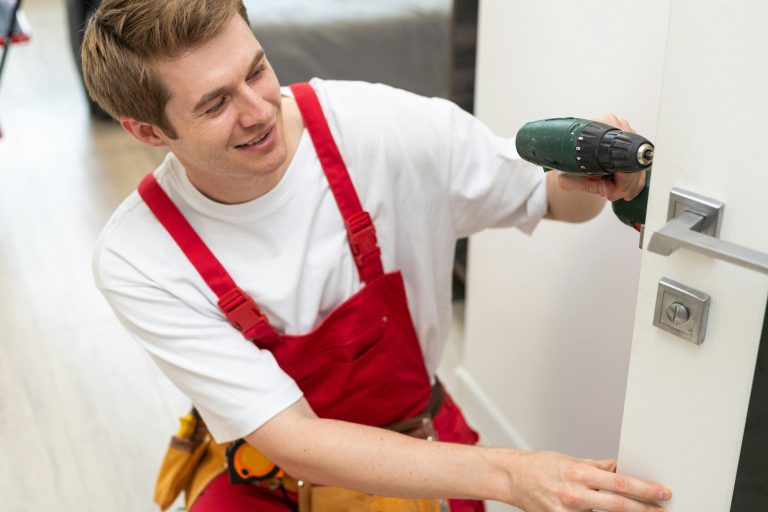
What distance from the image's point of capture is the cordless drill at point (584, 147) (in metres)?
0.89

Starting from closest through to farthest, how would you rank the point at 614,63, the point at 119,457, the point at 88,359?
the point at 614,63
the point at 119,457
the point at 88,359

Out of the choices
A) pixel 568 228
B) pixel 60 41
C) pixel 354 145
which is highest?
pixel 354 145

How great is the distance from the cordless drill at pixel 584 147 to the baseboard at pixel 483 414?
1.06m

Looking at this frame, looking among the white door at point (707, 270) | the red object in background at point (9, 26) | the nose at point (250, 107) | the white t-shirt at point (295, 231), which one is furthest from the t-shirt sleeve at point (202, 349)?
the red object in background at point (9, 26)

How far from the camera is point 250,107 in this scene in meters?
1.11

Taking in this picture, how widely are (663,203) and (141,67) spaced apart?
0.64 metres

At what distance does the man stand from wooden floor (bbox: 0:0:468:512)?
31.9 inches

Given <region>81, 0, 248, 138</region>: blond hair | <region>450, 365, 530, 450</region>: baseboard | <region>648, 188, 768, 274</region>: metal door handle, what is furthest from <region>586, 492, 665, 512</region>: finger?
<region>450, 365, 530, 450</region>: baseboard

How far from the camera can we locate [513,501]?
103 centimetres

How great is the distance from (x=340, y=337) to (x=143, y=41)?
0.51 meters

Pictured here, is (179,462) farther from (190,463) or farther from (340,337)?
(340,337)

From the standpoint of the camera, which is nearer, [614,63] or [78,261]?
[614,63]

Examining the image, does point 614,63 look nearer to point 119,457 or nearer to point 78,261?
point 119,457

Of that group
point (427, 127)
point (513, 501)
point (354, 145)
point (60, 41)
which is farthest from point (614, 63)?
point (60, 41)
